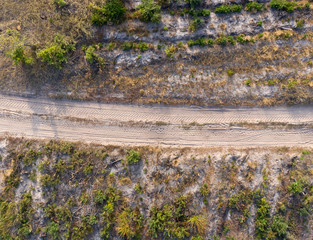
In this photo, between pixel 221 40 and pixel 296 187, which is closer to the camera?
pixel 296 187

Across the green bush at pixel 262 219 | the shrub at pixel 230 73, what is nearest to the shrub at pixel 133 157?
the shrub at pixel 230 73

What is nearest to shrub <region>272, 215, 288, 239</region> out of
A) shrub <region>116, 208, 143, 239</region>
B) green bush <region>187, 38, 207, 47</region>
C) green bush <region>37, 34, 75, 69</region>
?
shrub <region>116, 208, 143, 239</region>

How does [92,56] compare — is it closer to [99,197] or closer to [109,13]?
[109,13]

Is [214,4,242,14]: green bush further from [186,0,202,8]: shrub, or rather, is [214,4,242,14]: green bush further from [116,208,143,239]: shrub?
[116,208,143,239]: shrub

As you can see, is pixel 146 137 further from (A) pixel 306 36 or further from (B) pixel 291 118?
(A) pixel 306 36

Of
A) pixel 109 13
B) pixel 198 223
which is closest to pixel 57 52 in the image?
pixel 109 13

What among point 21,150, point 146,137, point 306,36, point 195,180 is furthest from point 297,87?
point 21,150
